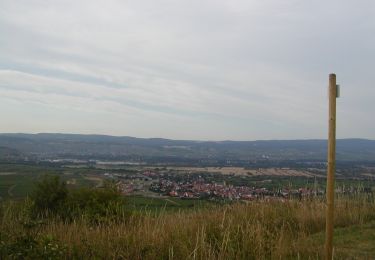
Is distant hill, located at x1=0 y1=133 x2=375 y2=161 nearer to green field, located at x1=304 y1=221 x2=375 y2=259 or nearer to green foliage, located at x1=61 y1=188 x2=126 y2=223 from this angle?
green foliage, located at x1=61 y1=188 x2=126 y2=223

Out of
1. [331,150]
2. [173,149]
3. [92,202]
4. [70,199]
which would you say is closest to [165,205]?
[92,202]

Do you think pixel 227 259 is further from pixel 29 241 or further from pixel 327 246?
pixel 29 241

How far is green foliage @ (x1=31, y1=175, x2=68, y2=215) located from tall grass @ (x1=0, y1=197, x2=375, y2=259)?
281 centimetres

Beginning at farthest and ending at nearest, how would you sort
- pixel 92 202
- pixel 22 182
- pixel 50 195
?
pixel 22 182, pixel 50 195, pixel 92 202

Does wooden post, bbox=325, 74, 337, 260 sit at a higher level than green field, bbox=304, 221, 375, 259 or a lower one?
higher

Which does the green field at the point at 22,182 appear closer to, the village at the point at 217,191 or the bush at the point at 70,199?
the bush at the point at 70,199

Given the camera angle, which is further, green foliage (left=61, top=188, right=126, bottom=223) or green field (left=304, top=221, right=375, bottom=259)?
green foliage (left=61, top=188, right=126, bottom=223)

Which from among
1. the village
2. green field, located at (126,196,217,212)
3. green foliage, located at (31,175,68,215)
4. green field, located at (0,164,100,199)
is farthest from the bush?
green field, located at (0,164,100,199)

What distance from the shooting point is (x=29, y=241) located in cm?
445

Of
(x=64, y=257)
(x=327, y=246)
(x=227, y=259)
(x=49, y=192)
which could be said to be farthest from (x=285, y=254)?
(x=49, y=192)

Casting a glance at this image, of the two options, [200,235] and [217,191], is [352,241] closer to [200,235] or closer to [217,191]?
[200,235]

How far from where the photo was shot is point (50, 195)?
11594 millimetres

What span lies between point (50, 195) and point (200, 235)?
22.1 ft

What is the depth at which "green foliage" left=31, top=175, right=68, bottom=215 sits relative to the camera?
1127cm
